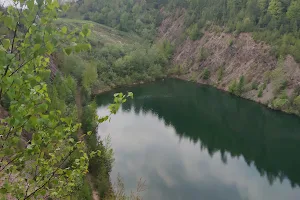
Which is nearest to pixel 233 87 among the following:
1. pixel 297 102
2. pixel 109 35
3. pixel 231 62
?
pixel 231 62

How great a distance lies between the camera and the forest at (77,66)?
11.5ft

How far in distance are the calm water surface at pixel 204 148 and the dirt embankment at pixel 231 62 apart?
22.1 feet

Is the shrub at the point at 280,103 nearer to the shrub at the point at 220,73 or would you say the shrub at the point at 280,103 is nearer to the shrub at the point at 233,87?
the shrub at the point at 233,87

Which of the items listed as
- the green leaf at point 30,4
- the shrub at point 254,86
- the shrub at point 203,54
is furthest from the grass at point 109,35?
the green leaf at point 30,4

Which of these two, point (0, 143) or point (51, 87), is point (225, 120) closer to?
point (51, 87)

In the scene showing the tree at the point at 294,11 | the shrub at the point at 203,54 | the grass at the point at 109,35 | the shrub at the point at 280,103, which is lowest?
the shrub at the point at 280,103

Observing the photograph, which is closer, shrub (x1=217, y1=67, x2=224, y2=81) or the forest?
the forest

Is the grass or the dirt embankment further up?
the grass

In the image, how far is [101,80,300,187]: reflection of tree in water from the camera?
3253 cm

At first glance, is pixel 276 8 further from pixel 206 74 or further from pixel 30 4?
pixel 30 4

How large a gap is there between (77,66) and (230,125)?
2541 centimetres

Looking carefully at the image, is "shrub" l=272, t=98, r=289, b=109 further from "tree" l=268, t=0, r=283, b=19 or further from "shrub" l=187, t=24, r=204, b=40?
"shrub" l=187, t=24, r=204, b=40

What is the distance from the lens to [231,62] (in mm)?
66875

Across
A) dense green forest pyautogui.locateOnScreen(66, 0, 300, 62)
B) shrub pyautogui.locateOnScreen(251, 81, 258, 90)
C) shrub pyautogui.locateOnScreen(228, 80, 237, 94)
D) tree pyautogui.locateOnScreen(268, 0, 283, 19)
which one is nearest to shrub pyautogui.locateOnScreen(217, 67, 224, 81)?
shrub pyautogui.locateOnScreen(228, 80, 237, 94)
